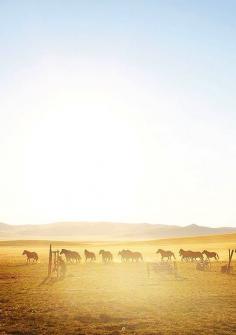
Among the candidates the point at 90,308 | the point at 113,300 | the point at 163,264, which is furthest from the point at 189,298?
the point at 163,264

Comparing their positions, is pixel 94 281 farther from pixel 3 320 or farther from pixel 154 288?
pixel 3 320

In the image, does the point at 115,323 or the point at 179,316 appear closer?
the point at 115,323

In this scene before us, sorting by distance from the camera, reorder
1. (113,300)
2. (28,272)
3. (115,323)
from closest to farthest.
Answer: (115,323)
(113,300)
(28,272)

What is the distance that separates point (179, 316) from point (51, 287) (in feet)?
36.0

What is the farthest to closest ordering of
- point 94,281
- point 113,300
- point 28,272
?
point 28,272
point 94,281
point 113,300

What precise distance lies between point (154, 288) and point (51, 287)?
6789mm

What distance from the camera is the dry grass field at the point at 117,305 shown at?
17234 mm

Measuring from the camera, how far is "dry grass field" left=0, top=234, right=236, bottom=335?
17234mm

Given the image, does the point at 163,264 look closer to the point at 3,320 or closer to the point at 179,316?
the point at 179,316

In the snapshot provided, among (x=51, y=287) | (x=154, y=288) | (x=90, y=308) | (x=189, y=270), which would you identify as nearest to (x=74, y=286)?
(x=51, y=287)

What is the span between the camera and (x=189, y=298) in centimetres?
2388

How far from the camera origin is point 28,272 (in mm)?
36188

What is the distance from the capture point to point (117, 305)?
21.7 metres

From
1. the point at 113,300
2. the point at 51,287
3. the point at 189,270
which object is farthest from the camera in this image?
the point at 189,270
